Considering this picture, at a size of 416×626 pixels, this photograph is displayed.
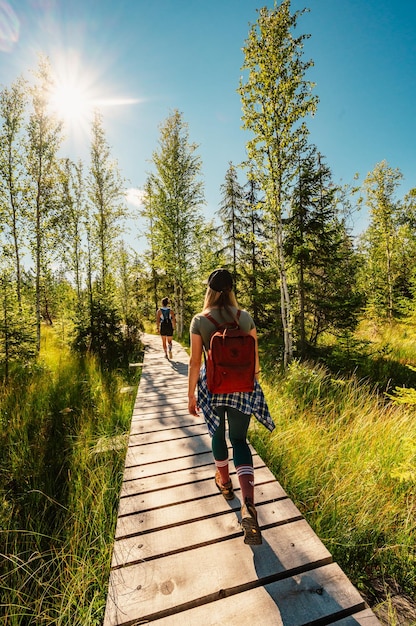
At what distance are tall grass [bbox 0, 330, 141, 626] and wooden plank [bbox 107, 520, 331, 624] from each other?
0.85 feet

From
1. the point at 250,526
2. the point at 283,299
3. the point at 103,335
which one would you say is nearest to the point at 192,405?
the point at 250,526

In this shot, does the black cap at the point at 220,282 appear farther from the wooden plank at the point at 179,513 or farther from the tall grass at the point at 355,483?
the tall grass at the point at 355,483

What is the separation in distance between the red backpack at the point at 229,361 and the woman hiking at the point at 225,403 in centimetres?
15

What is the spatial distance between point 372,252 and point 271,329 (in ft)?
48.1

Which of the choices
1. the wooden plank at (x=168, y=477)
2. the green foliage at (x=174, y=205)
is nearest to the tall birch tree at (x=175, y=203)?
the green foliage at (x=174, y=205)

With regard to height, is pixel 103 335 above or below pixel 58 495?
above

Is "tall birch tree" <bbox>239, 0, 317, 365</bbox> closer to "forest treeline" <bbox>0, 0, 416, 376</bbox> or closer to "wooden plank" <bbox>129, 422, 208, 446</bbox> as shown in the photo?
"forest treeline" <bbox>0, 0, 416, 376</bbox>

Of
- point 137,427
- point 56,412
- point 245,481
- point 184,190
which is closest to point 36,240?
point 184,190

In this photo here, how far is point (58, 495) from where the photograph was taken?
319cm

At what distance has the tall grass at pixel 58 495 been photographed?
196 cm

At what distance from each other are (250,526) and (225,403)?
0.91 meters

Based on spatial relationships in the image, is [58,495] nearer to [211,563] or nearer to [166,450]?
[166,450]

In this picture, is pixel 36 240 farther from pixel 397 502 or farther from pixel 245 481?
pixel 397 502

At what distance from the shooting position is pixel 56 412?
506cm
